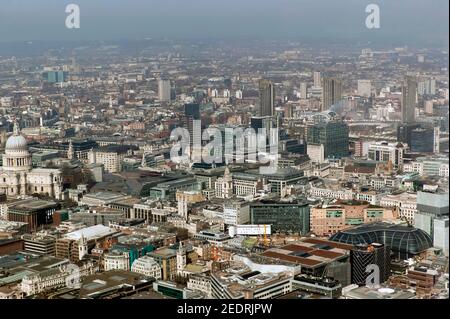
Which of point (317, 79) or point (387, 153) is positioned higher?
point (317, 79)

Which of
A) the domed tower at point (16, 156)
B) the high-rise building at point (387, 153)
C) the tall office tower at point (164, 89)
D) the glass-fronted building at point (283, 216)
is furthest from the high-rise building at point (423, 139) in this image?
the tall office tower at point (164, 89)

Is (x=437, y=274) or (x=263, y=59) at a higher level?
(x=263, y=59)

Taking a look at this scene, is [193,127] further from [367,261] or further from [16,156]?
[367,261]

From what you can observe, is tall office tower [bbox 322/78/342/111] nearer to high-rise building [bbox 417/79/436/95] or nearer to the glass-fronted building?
high-rise building [bbox 417/79/436/95]

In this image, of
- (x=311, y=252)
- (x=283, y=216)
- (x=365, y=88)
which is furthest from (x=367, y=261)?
(x=365, y=88)

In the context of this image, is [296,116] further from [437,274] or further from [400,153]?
[437,274]
